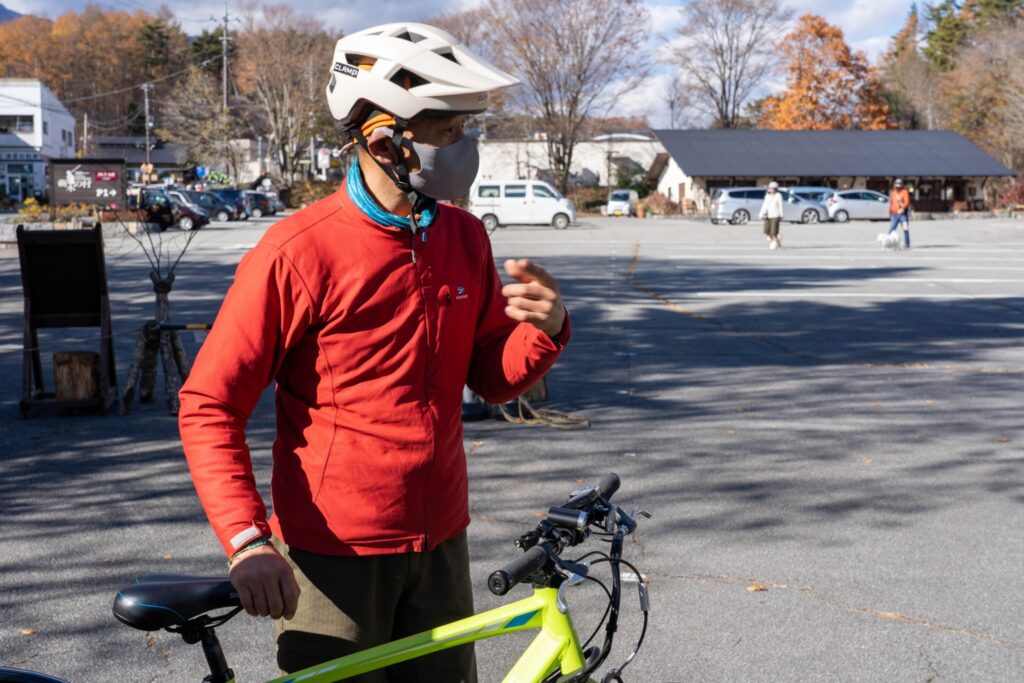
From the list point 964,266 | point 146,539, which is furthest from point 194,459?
point 964,266

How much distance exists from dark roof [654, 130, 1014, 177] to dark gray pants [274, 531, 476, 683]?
62.6m

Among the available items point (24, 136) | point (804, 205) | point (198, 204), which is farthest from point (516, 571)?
point (24, 136)

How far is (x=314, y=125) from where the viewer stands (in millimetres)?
81438

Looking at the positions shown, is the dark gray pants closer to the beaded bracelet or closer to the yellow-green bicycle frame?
the yellow-green bicycle frame

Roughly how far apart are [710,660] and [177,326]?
6.09 meters

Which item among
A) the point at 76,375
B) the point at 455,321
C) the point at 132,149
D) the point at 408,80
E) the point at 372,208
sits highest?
the point at 132,149

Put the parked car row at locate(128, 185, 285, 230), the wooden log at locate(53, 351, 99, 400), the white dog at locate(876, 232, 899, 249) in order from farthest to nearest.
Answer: the parked car row at locate(128, 185, 285, 230) → the white dog at locate(876, 232, 899, 249) → the wooden log at locate(53, 351, 99, 400)

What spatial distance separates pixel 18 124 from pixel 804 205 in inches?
2585

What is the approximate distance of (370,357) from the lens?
232 centimetres

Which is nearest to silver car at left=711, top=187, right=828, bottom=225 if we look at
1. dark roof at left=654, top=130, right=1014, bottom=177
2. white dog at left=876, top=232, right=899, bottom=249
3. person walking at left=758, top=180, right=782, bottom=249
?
dark roof at left=654, top=130, right=1014, bottom=177

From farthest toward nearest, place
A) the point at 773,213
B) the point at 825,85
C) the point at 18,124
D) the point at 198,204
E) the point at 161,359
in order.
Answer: the point at 18,124, the point at 825,85, the point at 198,204, the point at 773,213, the point at 161,359

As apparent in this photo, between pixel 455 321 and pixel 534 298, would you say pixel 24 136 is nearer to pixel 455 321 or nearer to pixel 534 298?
pixel 455 321

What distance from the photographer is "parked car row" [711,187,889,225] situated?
4922 cm

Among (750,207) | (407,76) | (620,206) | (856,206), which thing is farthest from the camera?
(620,206)
